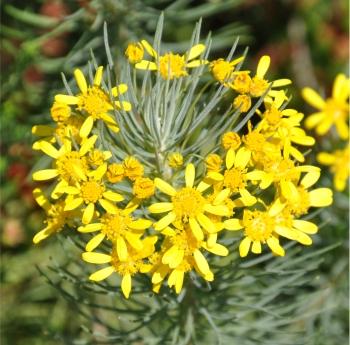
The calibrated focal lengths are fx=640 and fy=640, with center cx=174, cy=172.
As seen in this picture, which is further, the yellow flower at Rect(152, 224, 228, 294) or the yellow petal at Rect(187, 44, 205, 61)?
the yellow petal at Rect(187, 44, 205, 61)

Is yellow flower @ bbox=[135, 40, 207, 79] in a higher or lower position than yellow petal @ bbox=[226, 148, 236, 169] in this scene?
higher

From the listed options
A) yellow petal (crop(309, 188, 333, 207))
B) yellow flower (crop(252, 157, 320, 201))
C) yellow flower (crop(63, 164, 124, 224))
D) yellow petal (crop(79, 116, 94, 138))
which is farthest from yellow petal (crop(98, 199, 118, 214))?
yellow petal (crop(309, 188, 333, 207))

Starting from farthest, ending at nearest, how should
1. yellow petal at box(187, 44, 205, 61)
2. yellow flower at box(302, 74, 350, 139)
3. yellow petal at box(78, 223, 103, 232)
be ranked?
1. yellow petal at box(187, 44, 205, 61)
2. yellow petal at box(78, 223, 103, 232)
3. yellow flower at box(302, 74, 350, 139)

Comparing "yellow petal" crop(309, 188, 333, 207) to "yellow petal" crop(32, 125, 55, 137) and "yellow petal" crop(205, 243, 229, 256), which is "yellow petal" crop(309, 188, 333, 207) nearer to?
"yellow petal" crop(205, 243, 229, 256)

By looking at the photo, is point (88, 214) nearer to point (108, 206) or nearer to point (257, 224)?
point (108, 206)

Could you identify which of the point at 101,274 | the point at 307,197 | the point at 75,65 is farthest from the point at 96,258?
the point at 75,65

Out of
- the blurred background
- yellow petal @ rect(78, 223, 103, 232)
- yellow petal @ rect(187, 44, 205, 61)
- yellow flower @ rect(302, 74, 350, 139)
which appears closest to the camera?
yellow flower @ rect(302, 74, 350, 139)

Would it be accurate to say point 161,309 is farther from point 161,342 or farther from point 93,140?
point 93,140

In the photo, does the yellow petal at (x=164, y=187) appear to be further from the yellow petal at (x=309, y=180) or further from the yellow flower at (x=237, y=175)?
the yellow petal at (x=309, y=180)
